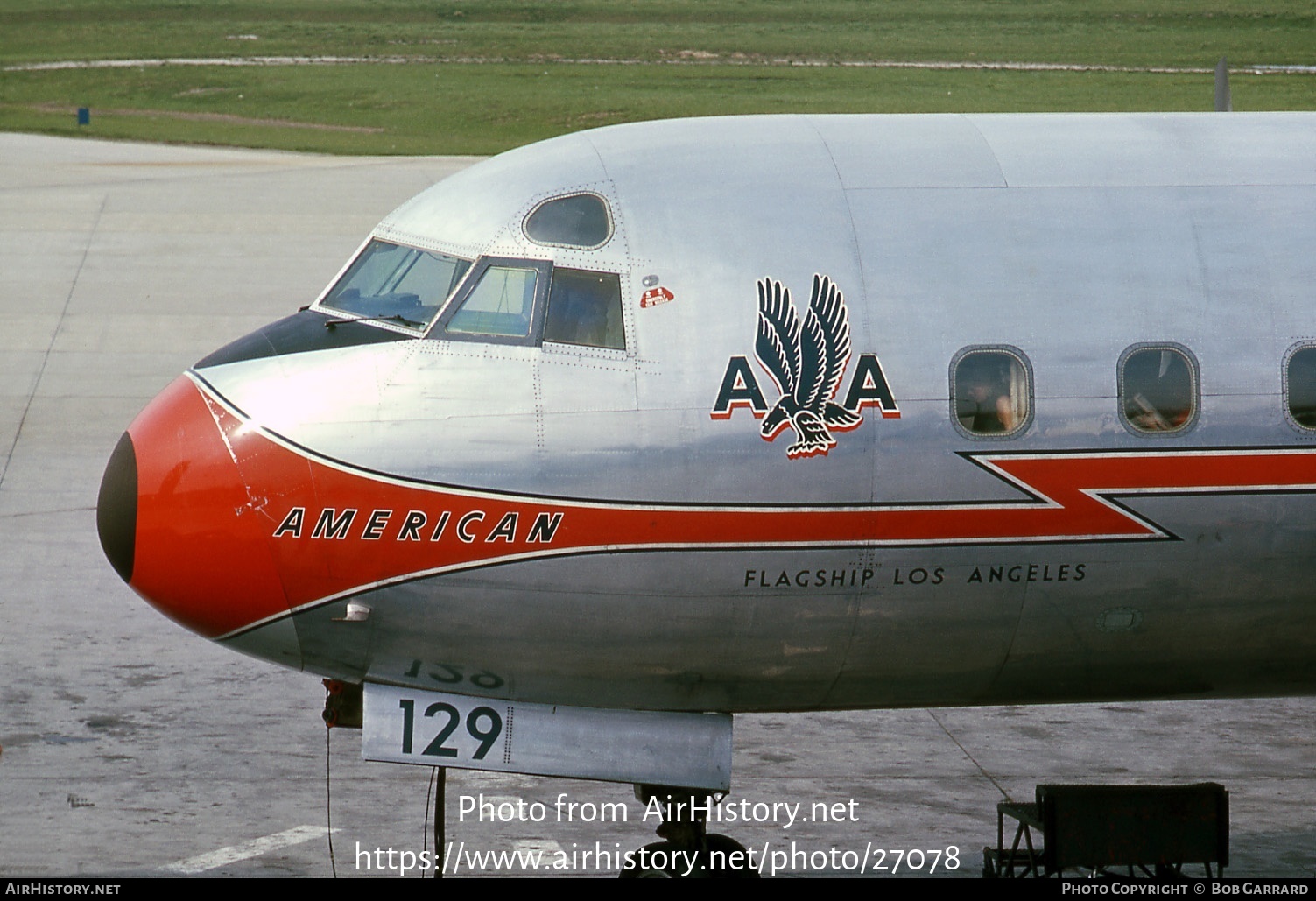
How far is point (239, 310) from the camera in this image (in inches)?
1265

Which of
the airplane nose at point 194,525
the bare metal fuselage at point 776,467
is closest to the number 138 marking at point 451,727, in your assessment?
the bare metal fuselage at point 776,467

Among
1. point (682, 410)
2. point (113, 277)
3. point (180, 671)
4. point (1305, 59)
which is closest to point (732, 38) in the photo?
point (1305, 59)

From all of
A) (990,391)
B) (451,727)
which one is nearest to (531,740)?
(451,727)

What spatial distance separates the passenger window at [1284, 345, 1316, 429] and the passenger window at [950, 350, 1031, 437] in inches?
58.6

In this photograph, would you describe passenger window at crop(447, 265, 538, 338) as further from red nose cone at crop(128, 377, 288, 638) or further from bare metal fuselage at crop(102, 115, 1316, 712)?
red nose cone at crop(128, 377, 288, 638)

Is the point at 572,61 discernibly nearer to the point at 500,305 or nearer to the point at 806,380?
the point at 500,305

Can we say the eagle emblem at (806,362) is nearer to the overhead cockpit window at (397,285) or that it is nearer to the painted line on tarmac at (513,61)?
the overhead cockpit window at (397,285)

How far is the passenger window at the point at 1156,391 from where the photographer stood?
942cm

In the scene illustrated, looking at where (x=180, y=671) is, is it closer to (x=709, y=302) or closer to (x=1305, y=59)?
(x=709, y=302)

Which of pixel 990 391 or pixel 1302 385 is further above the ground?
pixel 1302 385

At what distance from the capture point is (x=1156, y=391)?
9453mm

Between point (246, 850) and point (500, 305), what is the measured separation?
5.03 m

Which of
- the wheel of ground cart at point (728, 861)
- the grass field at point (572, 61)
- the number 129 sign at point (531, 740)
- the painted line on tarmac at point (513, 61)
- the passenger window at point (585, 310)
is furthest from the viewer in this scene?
the painted line on tarmac at point (513, 61)

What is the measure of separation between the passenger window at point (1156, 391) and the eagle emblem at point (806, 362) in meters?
1.51
